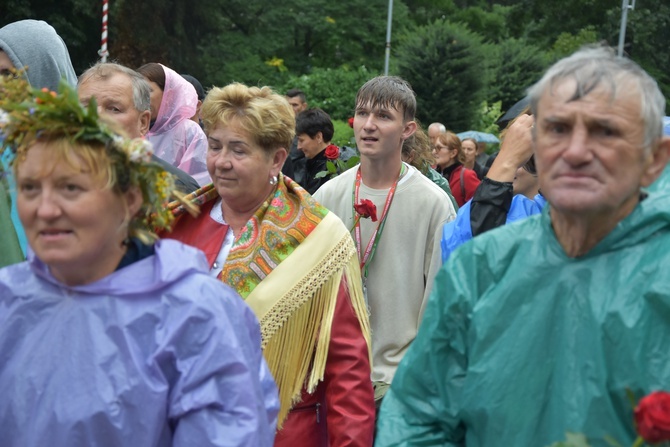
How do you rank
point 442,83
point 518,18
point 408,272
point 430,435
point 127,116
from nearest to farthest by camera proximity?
point 430,435 → point 127,116 → point 408,272 → point 442,83 → point 518,18

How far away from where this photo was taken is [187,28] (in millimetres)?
34344

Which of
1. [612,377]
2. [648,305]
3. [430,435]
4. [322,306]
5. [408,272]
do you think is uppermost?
[648,305]

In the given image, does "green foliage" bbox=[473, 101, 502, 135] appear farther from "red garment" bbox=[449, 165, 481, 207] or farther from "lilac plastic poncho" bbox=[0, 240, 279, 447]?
"lilac plastic poncho" bbox=[0, 240, 279, 447]

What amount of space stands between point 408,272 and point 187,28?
98.5 feet

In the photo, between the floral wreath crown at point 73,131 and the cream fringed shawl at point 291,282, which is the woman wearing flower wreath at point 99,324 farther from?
the cream fringed shawl at point 291,282

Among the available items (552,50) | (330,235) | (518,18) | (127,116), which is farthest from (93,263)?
(518,18)

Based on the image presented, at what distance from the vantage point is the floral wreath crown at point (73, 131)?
289 centimetres

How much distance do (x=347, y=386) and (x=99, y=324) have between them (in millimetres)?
1630

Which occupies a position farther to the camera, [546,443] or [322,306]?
[322,306]

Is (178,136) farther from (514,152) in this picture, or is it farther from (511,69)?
(511,69)

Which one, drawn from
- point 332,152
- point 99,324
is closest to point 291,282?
point 99,324

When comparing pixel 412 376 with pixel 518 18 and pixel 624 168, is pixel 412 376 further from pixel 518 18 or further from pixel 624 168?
pixel 518 18

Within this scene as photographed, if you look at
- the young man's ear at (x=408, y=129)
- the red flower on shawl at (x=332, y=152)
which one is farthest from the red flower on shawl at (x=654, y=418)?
the red flower on shawl at (x=332, y=152)

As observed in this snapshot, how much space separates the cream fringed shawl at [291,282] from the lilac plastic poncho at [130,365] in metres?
1.27
